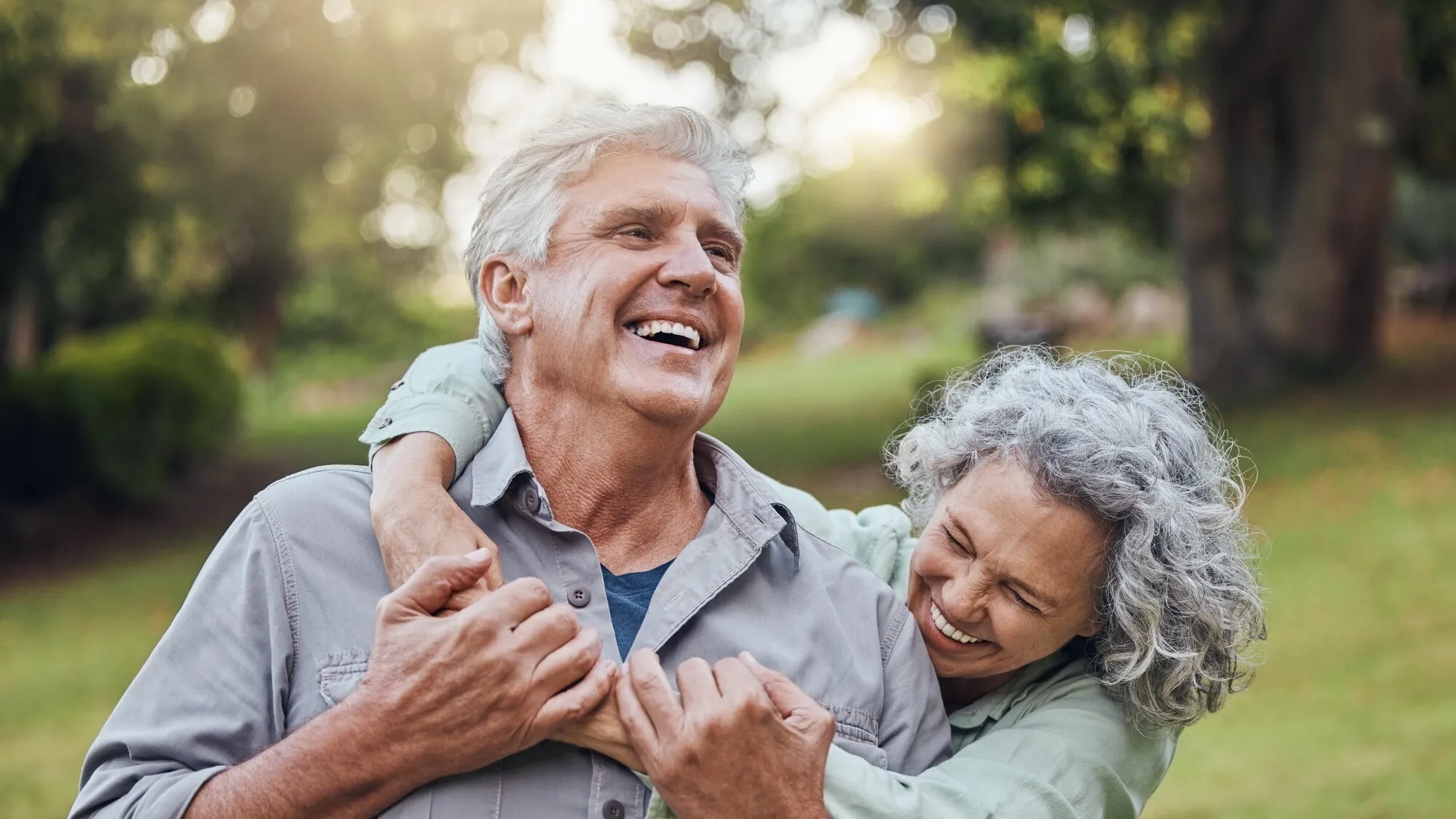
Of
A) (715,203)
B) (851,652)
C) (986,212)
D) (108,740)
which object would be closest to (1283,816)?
(851,652)

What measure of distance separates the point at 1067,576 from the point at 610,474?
32.8 inches

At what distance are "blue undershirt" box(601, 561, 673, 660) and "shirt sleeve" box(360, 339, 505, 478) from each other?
13.5 inches

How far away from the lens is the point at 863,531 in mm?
2736

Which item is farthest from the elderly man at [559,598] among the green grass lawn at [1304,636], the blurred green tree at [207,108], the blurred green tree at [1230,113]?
the blurred green tree at [1230,113]

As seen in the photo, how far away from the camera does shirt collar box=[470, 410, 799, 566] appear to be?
7.39 ft

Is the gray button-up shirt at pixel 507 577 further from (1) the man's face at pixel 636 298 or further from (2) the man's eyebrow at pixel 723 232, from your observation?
(2) the man's eyebrow at pixel 723 232

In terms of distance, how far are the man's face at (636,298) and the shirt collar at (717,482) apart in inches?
6.1

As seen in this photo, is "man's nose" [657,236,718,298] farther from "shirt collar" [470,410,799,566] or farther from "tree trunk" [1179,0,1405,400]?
"tree trunk" [1179,0,1405,400]

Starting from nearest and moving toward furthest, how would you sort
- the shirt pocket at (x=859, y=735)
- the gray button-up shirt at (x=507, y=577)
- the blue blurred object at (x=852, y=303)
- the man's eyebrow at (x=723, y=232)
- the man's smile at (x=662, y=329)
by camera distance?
1. the gray button-up shirt at (x=507, y=577)
2. the shirt pocket at (x=859, y=735)
3. the man's smile at (x=662, y=329)
4. the man's eyebrow at (x=723, y=232)
5. the blue blurred object at (x=852, y=303)

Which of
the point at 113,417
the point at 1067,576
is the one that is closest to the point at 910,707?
the point at 1067,576

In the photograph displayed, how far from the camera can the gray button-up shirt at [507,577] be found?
199 cm

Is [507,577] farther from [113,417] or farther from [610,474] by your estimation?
[113,417]

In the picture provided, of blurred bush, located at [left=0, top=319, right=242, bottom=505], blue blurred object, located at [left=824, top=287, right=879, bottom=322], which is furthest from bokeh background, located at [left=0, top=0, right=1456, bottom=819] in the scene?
blue blurred object, located at [left=824, top=287, right=879, bottom=322]

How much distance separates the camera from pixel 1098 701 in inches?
93.7
